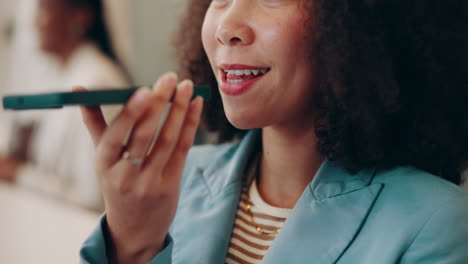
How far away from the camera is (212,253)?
0.83 metres

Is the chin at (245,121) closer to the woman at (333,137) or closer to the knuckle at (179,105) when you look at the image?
the woman at (333,137)

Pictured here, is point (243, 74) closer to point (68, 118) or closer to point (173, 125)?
point (173, 125)

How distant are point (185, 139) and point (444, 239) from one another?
1.20 ft

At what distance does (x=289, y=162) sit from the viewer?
2.88 feet

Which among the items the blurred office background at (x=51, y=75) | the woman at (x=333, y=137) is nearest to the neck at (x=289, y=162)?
the woman at (x=333, y=137)

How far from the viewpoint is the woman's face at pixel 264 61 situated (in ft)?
2.47

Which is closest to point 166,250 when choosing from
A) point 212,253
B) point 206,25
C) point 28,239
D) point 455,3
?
point 212,253

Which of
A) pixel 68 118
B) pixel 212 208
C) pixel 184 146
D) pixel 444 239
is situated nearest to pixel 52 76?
pixel 68 118

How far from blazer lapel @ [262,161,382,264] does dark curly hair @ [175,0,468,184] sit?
33mm

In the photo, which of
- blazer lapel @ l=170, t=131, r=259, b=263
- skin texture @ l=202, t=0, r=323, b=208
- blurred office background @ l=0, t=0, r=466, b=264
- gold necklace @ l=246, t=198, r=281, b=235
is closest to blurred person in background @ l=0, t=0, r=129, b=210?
blurred office background @ l=0, t=0, r=466, b=264

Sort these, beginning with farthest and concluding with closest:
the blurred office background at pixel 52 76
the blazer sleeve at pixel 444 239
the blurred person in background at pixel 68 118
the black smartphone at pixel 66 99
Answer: the blurred person in background at pixel 68 118, the blurred office background at pixel 52 76, the blazer sleeve at pixel 444 239, the black smartphone at pixel 66 99

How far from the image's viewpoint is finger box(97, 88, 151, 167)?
56 centimetres

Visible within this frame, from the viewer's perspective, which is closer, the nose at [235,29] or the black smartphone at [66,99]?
the black smartphone at [66,99]

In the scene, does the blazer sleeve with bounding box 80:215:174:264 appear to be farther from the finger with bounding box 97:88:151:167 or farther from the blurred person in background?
the blurred person in background
